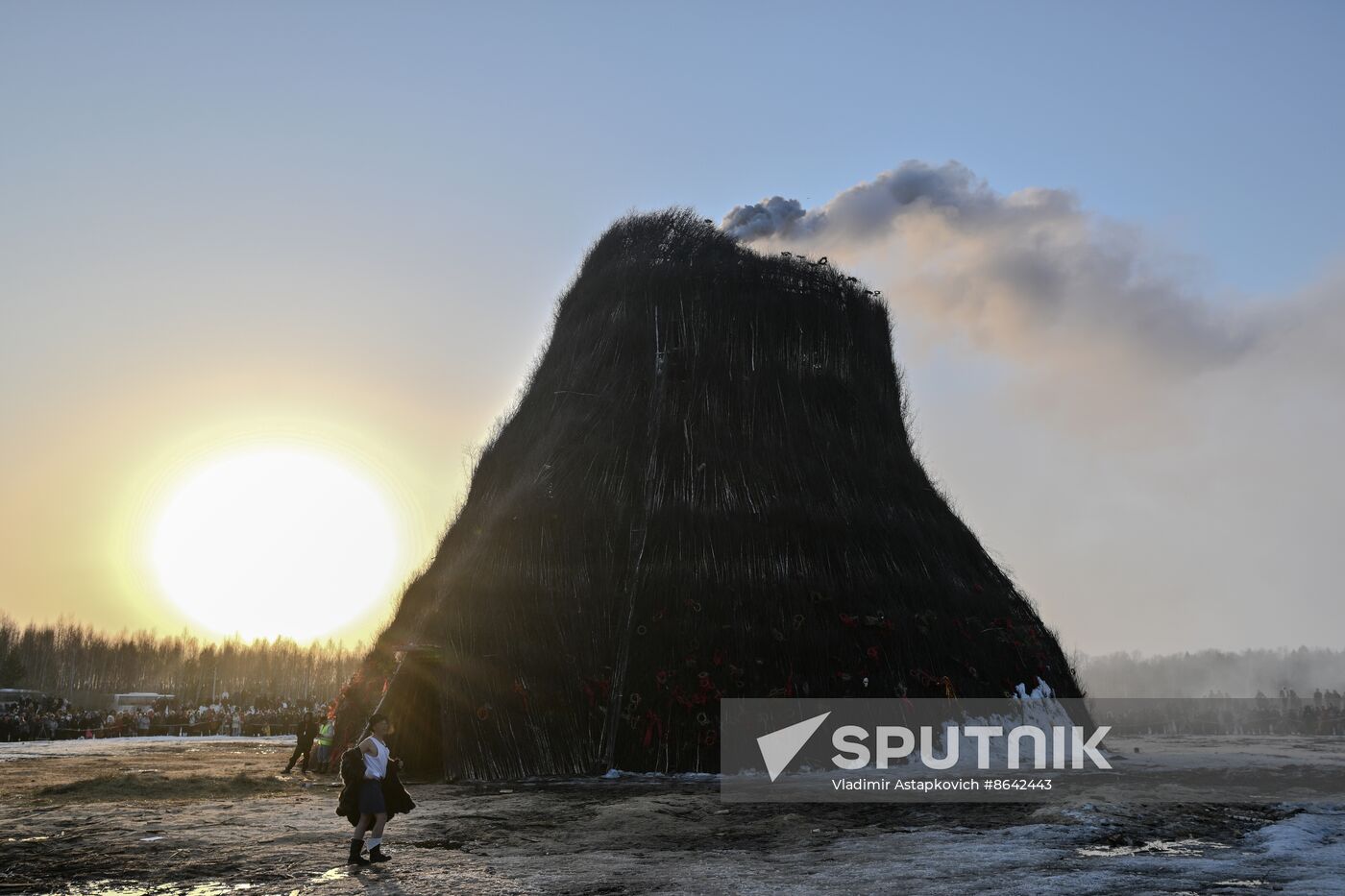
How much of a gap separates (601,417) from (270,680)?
148m

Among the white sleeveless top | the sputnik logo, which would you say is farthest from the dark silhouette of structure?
the white sleeveless top

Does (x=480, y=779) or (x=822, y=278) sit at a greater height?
(x=822, y=278)

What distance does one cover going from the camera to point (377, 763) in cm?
1393

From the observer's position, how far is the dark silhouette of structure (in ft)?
80.3

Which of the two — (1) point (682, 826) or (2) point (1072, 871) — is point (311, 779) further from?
(2) point (1072, 871)

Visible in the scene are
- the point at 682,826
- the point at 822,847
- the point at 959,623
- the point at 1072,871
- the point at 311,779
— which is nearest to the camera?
the point at 1072,871

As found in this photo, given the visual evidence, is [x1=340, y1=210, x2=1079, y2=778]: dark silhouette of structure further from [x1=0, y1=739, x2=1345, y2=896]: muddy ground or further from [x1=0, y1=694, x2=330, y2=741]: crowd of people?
[x1=0, y1=694, x2=330, y2=741]: crowd of people

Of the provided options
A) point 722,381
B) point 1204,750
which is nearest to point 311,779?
point 722,381

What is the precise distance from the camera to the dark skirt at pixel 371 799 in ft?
43.9

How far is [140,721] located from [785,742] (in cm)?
4772

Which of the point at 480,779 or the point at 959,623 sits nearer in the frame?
the point at 480,779

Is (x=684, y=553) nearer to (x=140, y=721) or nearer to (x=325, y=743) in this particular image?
(x=325, y=743)

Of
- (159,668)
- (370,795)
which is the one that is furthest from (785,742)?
(159,668)

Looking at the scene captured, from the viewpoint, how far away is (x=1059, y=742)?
2714 centimetres
